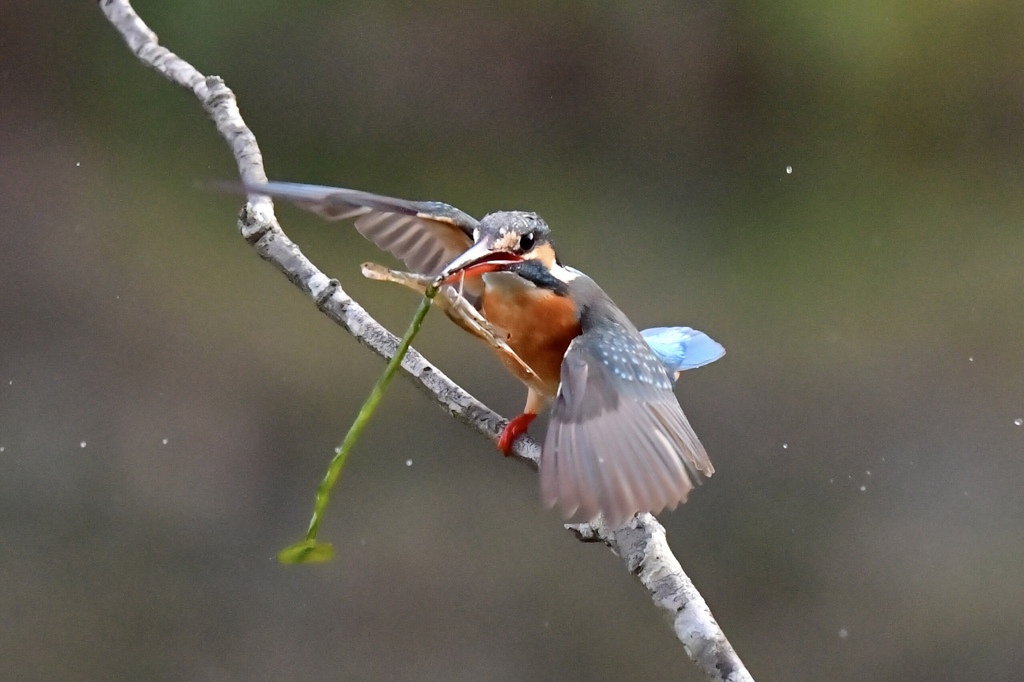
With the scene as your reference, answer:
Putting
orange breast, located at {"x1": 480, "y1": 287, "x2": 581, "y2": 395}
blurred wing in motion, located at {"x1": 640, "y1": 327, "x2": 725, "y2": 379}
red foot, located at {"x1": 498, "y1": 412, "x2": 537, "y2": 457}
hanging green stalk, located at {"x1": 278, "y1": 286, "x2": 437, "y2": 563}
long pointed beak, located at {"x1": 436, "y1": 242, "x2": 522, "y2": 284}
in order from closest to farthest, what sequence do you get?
hanging green stalk, located at {"x1": 278, "y1": 286, "x2": 437, "y2": 563}
long pointed beak, located at {"x1": 436, "y1": 242, "x2": 522, "y2": 284}
red foot, located at {"x1": 498, "y1": 412, "x2": 537, "y2": 457}
orange breast, located at {"x1": 480, "y1": 287, "x2": 581, "y2": 395}
blurred wing in motion, located at {"x1": 640, "y1": 327, "x2": 725, "y2": 379}

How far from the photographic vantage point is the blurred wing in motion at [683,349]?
166 cm

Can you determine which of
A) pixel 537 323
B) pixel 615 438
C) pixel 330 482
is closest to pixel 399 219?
pixel 537 323

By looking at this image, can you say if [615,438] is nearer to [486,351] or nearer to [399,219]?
[399,219]

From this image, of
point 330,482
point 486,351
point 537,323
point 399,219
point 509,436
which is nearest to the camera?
point 330,482

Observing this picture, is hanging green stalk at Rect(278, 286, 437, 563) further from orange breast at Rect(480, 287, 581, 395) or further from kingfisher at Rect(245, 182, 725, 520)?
orange breast at Rect(480, 287, 581, 395)

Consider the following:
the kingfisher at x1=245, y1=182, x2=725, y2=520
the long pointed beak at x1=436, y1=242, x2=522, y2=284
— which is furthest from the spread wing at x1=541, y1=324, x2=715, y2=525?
the long pointed beak at x1=436, y1=242, x2=522, y2=284

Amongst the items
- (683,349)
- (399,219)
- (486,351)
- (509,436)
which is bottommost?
(509,436)

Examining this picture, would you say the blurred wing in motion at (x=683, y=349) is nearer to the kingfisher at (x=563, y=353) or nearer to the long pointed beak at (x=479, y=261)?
the kingfisher at (x=563, y=353)

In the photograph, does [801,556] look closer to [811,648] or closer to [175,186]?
[811,648]

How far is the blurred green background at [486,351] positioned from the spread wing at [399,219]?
864mm

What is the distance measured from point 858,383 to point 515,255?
1.62 metres

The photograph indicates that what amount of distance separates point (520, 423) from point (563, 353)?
0.44ft

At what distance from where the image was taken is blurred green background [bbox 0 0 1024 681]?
2.40m

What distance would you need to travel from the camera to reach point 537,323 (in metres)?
1.44
